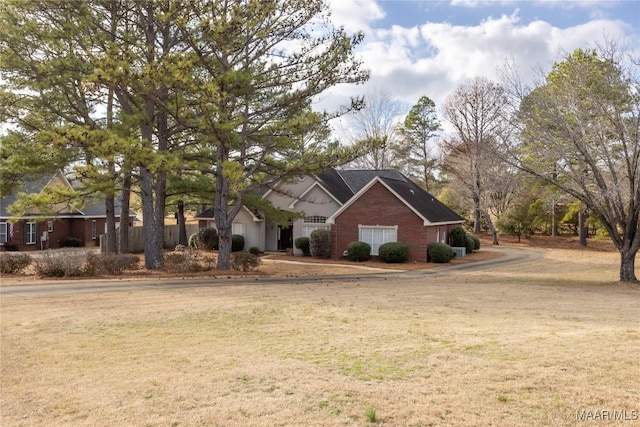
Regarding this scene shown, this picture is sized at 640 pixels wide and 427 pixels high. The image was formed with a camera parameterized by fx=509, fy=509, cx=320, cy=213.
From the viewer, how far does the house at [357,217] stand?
28969mm

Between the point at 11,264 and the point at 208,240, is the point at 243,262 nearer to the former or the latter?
the point at 11,264

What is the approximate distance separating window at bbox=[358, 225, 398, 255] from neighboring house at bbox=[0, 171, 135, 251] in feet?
52.9

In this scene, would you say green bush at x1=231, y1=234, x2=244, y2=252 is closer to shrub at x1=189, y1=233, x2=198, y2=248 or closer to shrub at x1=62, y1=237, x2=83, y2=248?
shrub at x1=189, y1=233, x2=198, y2=248

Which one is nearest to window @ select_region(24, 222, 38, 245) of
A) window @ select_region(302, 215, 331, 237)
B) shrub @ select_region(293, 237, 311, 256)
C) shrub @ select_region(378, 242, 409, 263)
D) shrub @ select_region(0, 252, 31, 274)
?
shrub @ select_region(0, 252, 31, 274)

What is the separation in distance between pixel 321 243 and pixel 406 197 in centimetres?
574

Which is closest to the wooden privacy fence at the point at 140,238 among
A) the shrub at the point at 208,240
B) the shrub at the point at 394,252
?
the shrub at the point at 208,240

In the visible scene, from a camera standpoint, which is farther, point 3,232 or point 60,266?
point 3,232

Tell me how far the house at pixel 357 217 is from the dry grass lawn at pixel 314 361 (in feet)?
44.7

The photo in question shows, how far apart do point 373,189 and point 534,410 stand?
24.8 metres

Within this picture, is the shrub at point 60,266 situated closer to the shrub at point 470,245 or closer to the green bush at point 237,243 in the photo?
the green bush at point 237,243

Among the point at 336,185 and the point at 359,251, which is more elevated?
the point at 336,185

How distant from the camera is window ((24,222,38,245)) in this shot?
34344mm

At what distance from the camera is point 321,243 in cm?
3059

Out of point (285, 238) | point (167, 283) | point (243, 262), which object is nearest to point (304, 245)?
point (285, 238)
